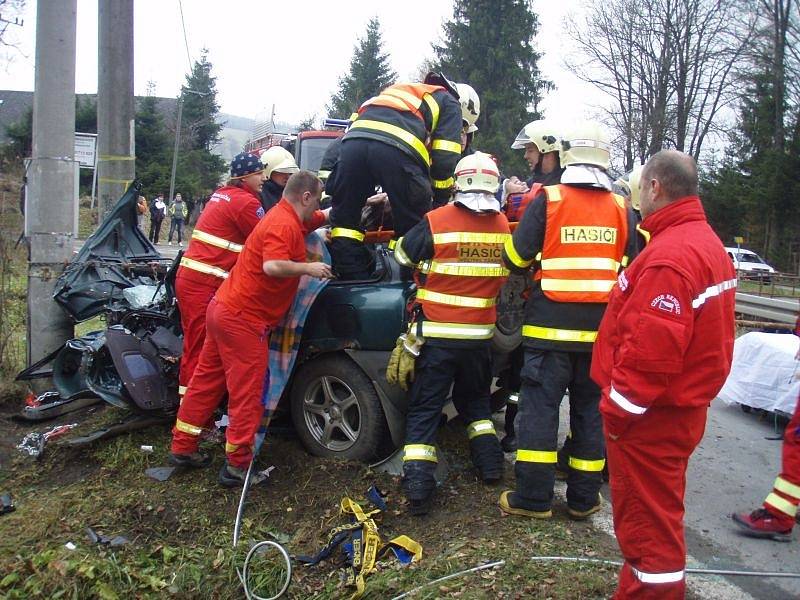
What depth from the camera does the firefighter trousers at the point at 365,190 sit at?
15.1 ft

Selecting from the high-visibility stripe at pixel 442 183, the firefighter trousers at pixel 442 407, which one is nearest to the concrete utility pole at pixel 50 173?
the high-visibility stripe at pixel 442 183

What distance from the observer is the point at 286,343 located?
14.3ft

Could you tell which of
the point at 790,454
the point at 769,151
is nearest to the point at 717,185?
the point at 769,151

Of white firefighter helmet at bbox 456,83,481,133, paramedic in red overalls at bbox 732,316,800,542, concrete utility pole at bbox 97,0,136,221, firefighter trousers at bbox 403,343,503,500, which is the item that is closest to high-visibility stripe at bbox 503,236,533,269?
firefighter trousers at bbox 403,343,503,500

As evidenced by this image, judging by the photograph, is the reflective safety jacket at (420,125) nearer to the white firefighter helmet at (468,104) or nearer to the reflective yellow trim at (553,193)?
the white firefighter helmet at (468,104)

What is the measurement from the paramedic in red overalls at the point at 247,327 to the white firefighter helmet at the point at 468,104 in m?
1.52

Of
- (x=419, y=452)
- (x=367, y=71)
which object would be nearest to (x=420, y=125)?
(x=419, y=452)

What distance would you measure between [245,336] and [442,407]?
1219mm

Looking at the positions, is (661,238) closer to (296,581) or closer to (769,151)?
(296,581)

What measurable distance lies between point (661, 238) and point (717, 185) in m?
38.8

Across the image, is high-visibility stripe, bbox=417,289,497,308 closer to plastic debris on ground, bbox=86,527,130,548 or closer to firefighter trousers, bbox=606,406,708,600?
firefighter trousers, bbox=606,406,708,600

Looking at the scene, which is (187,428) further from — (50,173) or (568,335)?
(50,173)

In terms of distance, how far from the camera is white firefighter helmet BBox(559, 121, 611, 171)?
382cm

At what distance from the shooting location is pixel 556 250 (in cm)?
371
